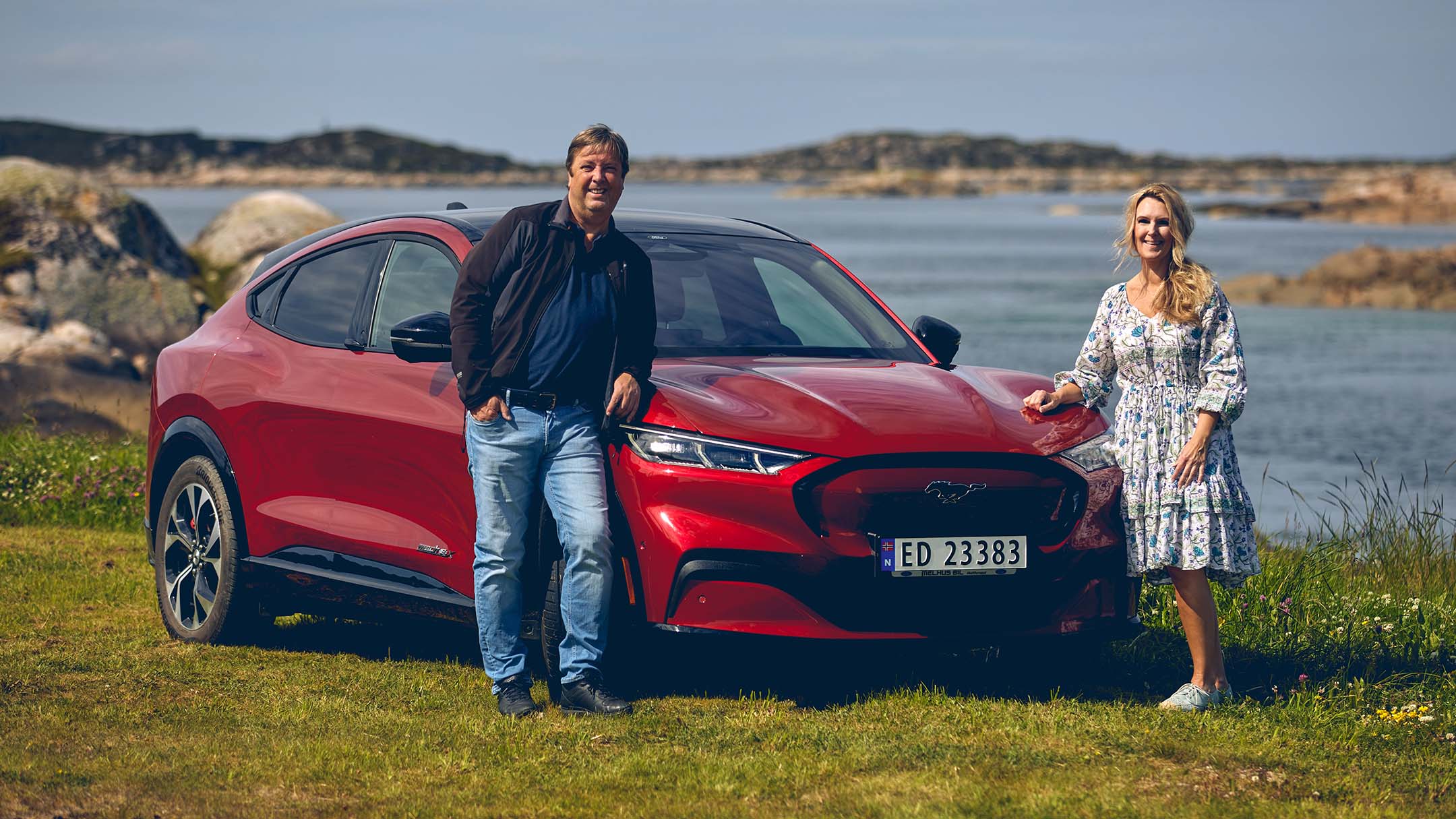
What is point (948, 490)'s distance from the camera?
5438 millimetres

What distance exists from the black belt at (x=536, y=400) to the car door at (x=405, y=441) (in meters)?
0.35

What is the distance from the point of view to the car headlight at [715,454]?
17.5 feet

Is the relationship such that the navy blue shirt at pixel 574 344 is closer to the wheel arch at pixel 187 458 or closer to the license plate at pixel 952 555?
the license plate at pixel 952 555

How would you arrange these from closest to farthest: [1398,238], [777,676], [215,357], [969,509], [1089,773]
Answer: [1089,773]
[969,509]
[777,676]
[215,357]
[1398,238]

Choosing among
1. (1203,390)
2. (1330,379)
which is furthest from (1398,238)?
(1203,390)

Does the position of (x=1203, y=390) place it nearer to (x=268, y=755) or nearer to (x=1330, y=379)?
(x=268, y=755)

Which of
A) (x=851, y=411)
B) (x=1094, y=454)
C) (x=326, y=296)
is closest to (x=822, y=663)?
(x=851, y=411)

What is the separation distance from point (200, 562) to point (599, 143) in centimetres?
265

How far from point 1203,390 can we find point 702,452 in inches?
67.5

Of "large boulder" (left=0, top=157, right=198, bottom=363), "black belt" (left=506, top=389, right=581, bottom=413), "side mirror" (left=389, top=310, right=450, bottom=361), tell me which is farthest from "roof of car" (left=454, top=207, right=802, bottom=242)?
"large boulder" (left=0, top=157, right=198, bottom=363)

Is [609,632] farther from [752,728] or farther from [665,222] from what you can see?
[665,222]

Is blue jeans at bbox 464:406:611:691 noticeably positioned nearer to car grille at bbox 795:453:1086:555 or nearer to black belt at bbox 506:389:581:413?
black belt at bbox 506:389:581:413

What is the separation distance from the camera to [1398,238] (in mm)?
101125

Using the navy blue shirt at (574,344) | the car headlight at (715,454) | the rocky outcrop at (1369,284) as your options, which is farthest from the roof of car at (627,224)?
the rocky outcrop at (1369,284)
